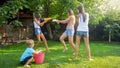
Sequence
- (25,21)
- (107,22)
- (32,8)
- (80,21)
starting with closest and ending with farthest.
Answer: (80,21), (32,8), (107,22), (25,21)

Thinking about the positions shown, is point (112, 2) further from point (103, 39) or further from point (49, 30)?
point (49, 30)

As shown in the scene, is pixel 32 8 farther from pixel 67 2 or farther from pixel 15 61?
pixel 15 61

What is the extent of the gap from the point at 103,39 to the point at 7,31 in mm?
7575

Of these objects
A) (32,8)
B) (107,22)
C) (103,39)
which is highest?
(32,8)

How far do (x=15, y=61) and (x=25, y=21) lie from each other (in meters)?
12.5

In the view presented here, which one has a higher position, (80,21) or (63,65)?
(80,21)

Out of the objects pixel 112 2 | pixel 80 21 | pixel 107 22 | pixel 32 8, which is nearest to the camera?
pixel 80 21

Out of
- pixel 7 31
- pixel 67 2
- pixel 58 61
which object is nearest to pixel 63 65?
pixel 58 61

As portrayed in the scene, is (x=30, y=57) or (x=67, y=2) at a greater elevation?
(x=67, y=2)

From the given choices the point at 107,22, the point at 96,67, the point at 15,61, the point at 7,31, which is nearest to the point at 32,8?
the point at 7,31

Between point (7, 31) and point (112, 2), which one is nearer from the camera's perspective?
point (7, 31)

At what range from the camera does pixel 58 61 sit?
9.81 meters

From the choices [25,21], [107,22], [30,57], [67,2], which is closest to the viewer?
[30,57]

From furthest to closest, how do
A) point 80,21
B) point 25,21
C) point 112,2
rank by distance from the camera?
point 112,2 < point 25,21 < point 80,21
